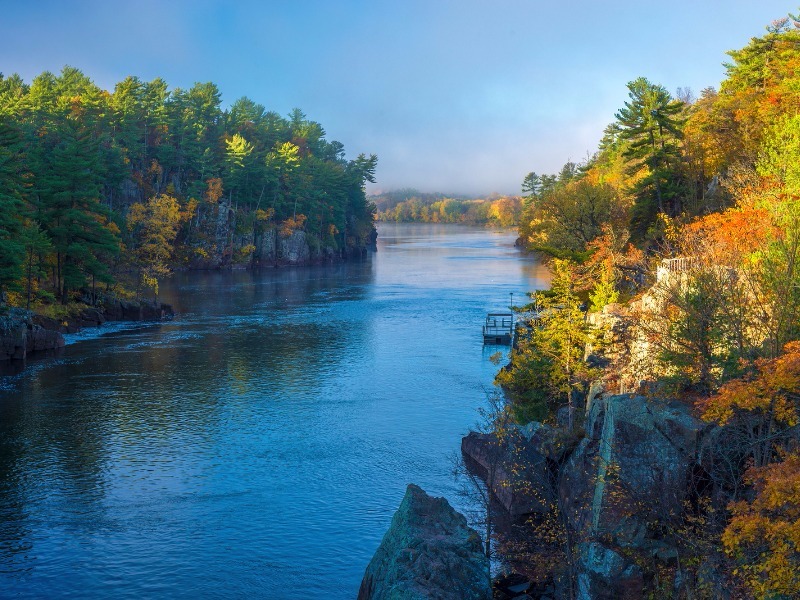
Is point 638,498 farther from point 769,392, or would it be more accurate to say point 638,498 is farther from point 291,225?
point 291,225

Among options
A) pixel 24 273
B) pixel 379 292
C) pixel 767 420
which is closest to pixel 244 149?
pixel 379 292

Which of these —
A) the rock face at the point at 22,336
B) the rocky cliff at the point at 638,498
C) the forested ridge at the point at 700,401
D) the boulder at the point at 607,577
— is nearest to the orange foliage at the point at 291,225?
the rock face at the point at 22,336

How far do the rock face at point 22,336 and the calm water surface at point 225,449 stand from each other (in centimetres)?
231

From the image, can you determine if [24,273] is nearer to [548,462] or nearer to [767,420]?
[548,462]

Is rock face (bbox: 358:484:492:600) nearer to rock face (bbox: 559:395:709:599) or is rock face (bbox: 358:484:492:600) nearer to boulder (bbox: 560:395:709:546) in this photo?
rock face (bbox: 559:395:709:599)

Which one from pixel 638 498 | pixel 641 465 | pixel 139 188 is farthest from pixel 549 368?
pixel 139 188

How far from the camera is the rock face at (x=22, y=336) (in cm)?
6744

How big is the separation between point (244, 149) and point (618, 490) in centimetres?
13954

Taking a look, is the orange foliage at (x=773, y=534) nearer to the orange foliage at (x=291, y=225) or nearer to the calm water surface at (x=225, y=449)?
the calm water surface at (x=225, y=449)

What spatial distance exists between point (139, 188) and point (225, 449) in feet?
355

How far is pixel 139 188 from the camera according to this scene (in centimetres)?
14288

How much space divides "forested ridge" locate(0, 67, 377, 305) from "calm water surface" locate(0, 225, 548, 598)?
1102cm

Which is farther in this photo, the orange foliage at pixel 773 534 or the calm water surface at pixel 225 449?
the calm water surface at pixel 225 449

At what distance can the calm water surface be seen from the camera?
3212 centimetres
